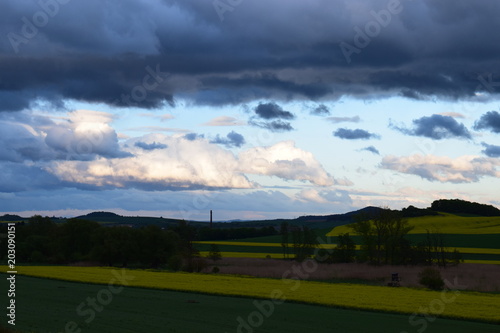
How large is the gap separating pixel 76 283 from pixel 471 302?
110 feet

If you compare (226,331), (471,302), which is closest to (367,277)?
(471,302)

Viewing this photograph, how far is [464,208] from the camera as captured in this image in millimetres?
155250

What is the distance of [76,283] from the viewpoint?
55000 millimetres

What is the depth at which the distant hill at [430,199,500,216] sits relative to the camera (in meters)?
152

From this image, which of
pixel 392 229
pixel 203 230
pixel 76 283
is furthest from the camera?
pixel 203 230

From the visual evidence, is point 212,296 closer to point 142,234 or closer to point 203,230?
point 142,234

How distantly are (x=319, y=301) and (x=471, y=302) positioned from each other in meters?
9.77

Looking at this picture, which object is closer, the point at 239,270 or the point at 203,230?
the point at 239,270

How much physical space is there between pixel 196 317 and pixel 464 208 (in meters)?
137

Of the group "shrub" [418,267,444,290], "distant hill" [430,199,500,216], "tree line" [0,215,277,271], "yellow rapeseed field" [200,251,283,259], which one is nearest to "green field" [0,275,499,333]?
"shrub" [418,267,444,290]

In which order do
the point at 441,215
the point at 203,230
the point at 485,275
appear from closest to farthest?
the point at 485,275
the point at 441,215
the point at 203,230

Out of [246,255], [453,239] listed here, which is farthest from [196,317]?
[453,239]

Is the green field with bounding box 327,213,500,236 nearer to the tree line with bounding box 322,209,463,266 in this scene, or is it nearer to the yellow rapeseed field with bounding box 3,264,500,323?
the tree line with bounding box 322,209,463,266

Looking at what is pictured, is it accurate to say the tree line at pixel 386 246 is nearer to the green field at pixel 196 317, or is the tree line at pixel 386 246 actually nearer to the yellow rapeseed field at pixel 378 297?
the yellow rapeseed field at pixel 378 297
